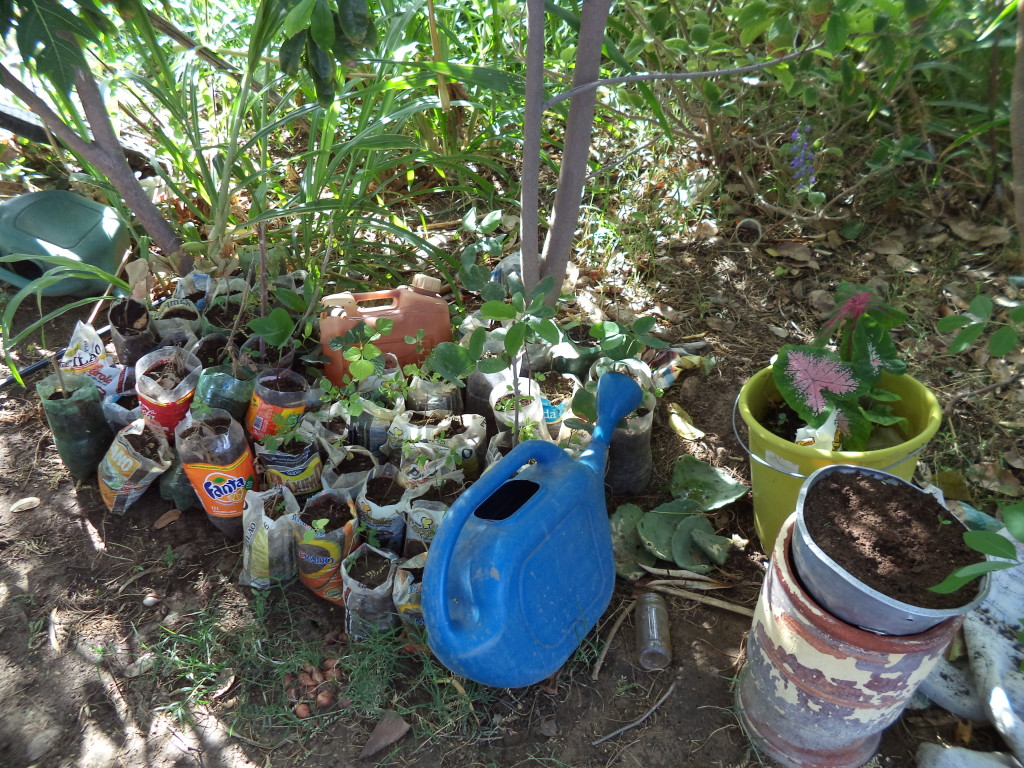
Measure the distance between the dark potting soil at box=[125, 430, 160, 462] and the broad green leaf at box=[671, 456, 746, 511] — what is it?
4.61ft

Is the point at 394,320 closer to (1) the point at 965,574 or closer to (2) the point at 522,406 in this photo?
(2) the point at 522,406

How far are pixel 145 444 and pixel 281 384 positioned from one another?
0.41m

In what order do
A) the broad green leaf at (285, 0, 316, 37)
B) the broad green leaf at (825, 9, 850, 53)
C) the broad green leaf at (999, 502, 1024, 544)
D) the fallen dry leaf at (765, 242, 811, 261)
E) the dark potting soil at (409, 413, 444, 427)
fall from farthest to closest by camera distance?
the fallen dry leaf at (765, 242, 811, 261) → the dark potting soil at (409, 413, 444, 427) → the broad green leaf at (825, 9, 850, 53) → the broad green leaf at (285, 0, 316, 37) → the broad green leaf at (999, 502, 1024, 544)

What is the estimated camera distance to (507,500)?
1.55m

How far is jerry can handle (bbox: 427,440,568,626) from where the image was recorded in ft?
4.25

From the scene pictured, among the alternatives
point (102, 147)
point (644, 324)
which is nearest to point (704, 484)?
point (644, 324)

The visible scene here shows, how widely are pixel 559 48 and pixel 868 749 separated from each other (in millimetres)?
2495

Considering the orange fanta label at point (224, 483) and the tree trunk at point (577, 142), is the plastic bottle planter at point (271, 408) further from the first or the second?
the tree trunk at point (577, 142)

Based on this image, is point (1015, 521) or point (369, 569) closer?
point (1015, 521)

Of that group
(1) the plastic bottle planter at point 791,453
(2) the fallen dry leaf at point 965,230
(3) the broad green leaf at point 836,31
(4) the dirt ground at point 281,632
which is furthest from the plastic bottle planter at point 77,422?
(2) the fallen dry leaf at point 965,230

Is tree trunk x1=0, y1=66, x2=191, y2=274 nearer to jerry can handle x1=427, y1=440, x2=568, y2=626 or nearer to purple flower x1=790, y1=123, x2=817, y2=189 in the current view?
jerry can handle x1=427, y1=440, x2=568, y2=626

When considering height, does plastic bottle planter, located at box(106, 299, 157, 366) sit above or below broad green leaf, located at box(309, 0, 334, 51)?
below

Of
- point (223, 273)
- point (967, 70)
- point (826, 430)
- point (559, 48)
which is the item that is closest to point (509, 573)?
point (826, 430)

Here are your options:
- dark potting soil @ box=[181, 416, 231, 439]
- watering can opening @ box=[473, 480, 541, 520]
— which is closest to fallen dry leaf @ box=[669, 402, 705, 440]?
watering can opening @ box=[473, 480, 541, 520]
